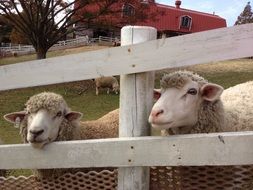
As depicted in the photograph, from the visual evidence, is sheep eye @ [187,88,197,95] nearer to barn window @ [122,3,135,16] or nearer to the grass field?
the grass field

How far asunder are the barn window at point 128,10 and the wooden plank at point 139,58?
2157 cm

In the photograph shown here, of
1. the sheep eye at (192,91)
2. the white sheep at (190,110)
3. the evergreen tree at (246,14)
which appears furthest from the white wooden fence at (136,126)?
the evergreen tree at (246,14)

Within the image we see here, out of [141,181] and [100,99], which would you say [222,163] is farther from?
[100,99]

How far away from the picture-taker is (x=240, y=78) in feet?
75.5

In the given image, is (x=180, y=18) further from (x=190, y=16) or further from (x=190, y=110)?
(x=190, y=110)

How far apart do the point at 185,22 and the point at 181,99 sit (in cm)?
5623

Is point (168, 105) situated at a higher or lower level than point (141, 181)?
higher

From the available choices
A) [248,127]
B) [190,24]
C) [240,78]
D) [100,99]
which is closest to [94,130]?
[248,127]

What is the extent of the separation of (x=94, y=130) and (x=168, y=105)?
2.03 m

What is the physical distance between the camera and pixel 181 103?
323cm

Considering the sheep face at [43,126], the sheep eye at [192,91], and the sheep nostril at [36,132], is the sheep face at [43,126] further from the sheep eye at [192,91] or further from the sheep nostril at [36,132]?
the sheep eye at [192,91]

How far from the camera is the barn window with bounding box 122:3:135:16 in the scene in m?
24.6

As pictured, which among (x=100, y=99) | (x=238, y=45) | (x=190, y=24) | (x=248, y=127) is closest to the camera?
(x=238, y=45)

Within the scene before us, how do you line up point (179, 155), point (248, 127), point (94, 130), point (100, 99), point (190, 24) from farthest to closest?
point (190, 24)
point (100, 99)
point (94, 130)
point (248, 127)
point (179, 155)
